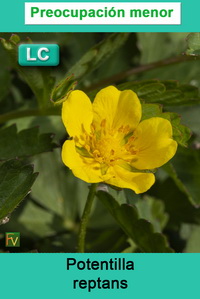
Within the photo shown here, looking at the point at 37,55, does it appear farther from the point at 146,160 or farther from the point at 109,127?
the point at 146,160

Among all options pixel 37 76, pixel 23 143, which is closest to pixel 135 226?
pixel 23 143

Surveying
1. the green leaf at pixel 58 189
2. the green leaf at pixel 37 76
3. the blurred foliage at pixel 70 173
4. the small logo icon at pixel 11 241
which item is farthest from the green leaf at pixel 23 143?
the green leaf at pixel 58 189

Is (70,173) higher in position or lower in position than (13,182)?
lower

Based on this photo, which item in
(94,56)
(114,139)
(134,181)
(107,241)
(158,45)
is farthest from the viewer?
(158,45)

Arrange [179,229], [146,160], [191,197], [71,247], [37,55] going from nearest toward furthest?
[146,160] → [37,55] → [191,197] → [71,247] → [179,229]

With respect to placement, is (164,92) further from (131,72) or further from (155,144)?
(131,72)

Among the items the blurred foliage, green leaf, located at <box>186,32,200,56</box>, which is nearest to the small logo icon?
the blurred foliage

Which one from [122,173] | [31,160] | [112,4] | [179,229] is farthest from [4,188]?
[179,229]
